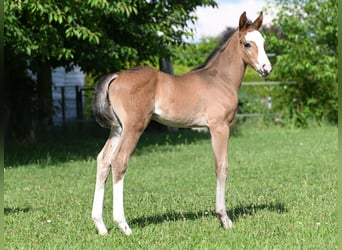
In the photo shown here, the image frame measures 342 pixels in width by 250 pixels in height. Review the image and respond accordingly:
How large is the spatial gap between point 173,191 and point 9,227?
107 inches

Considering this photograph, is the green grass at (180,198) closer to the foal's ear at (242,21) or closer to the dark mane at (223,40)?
the dark mane at (223,40)

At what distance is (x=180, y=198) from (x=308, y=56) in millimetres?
13340

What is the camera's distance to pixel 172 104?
6137mm

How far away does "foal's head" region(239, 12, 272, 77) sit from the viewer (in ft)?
20.4

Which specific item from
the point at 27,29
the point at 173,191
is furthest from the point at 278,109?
the point at 173,191

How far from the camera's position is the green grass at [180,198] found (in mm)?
5707

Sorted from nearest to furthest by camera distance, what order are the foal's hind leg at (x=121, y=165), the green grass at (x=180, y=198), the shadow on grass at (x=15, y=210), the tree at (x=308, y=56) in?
1. the green grass at (x=180, y=198)
2. the foal's hind leg at (x=121, y=165)
3. the shadow on grass at (x=15, y=210)
4. the tree at (x=308, y=56)

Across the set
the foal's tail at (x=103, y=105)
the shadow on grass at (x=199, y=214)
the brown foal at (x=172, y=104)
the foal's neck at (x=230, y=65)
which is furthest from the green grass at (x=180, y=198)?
the foal's neck at (x=230, y=65)

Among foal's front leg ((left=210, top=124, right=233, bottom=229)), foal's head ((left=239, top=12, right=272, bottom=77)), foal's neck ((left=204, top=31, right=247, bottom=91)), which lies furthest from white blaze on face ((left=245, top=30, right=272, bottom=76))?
foal's front leg ((left=210, top=124, right=233, bottom=229))

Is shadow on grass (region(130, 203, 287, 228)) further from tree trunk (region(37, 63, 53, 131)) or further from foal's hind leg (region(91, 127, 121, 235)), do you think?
tree trunk (region(37, 63, 53, 131))

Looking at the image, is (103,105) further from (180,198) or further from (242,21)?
(180,198)

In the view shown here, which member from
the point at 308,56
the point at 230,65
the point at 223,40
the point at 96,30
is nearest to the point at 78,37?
the point at 96,30

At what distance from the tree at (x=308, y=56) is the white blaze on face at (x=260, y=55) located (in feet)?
45.5

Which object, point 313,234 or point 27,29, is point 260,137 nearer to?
point 27,29
